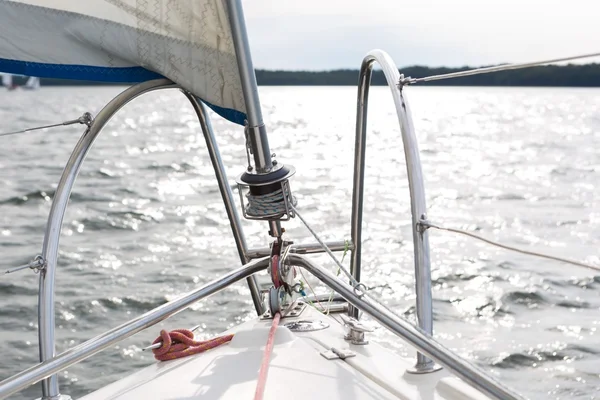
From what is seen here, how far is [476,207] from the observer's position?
9195mm

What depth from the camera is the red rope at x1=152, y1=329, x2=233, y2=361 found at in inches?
65.8

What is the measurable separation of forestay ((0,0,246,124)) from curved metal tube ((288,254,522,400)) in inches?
19.2

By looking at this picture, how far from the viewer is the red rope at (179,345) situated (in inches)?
65.8

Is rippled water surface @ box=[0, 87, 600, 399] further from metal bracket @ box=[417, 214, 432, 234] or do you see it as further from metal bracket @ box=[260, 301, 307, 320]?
metal bracket @ box=[417, 214, 432, 234]

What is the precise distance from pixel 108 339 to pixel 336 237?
5549 millimetres

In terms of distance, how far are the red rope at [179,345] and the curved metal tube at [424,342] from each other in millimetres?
279

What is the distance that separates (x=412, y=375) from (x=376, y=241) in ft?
18.3

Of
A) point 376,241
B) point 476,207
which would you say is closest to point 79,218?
point 376,241

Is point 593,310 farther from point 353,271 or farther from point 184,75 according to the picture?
point 184,75

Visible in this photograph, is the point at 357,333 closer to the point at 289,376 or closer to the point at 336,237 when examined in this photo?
the point at 289,376

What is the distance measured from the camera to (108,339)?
4.72 feet

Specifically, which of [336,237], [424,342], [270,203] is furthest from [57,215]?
[336,237]

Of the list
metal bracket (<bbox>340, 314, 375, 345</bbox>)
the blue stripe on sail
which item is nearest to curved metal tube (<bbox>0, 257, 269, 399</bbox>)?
metal bracket (<bbox>340, 314, 375, 345</bbox>)

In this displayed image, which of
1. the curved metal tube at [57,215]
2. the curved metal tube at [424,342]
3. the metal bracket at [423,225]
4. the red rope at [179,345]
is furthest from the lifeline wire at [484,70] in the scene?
the red rope at [179,345]
